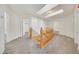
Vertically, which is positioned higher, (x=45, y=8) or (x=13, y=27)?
(x=45, y=8)

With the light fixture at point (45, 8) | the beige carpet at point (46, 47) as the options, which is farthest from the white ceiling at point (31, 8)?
the beige carpet at point (46, 47)

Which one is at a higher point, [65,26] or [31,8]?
[31,8]

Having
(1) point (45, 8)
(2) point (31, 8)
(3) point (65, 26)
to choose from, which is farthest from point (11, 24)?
(3) point (65, 26)

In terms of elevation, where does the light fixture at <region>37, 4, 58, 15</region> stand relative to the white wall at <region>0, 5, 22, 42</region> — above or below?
above

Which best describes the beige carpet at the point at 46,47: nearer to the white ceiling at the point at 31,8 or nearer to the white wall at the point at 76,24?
the white wall at the point at 76,24

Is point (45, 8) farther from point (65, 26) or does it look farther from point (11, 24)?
point (11, 24)

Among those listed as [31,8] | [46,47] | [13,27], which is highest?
[31,8]

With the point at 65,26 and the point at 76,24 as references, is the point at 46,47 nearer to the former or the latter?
the point at 65,26

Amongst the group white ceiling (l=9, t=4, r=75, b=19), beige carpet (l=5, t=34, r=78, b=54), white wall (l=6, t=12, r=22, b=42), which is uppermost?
white ceiling (l=9, t=4, r=75, b=19)

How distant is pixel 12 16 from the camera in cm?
174

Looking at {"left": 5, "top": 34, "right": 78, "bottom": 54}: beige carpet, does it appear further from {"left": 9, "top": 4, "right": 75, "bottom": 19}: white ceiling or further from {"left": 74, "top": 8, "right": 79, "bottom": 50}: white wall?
{"left": 9, "top": 4, "right": 75, "bottom": 19}: white ceiling

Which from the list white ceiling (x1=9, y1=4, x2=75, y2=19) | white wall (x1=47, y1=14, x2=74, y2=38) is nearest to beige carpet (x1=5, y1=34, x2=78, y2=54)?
white wall (x1=47, y1=14, x2=74, y2=38)

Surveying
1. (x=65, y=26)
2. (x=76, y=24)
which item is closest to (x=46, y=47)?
(x=65, y=26)
